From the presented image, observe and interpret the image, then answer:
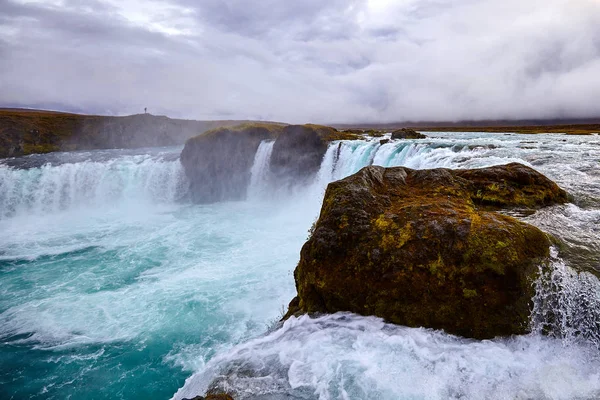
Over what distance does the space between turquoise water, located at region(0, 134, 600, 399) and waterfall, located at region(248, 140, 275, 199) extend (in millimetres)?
1783

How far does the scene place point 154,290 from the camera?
15.5 metres

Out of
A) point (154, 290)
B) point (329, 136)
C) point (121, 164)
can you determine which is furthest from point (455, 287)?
point (121, 164)

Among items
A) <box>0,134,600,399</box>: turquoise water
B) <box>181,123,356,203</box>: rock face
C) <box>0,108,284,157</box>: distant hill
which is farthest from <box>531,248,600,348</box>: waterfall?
<box>0,108,284,157</box>: distant hill

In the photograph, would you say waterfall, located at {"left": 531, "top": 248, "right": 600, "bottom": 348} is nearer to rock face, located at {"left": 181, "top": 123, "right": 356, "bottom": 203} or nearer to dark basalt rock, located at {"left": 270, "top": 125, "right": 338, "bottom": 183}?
dark basalt rock, located at {"left": 270, "top": 125, "right": 338, "bottom": 183}

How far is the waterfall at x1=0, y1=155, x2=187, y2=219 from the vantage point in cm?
3459

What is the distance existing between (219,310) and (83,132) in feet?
250

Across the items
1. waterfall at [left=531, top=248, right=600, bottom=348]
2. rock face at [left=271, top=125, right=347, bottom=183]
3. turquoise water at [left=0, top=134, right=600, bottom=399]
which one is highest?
rock face at [left=271, top=125, right=347, bottom=183]

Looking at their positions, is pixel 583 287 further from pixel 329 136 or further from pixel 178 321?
pixel 329 136

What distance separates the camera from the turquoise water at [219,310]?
4809 mm

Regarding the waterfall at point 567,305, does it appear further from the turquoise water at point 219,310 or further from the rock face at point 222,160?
the rock face at point 222,160

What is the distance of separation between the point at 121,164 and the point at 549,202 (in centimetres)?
4191

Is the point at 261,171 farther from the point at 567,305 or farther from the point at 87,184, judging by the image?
the point at 567,305

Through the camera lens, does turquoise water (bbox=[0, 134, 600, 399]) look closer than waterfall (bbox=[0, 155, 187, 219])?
Yes

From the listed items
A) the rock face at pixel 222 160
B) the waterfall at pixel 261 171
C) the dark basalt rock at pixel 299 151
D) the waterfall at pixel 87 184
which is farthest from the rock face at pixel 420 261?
the waterfall at pixel 87 184
